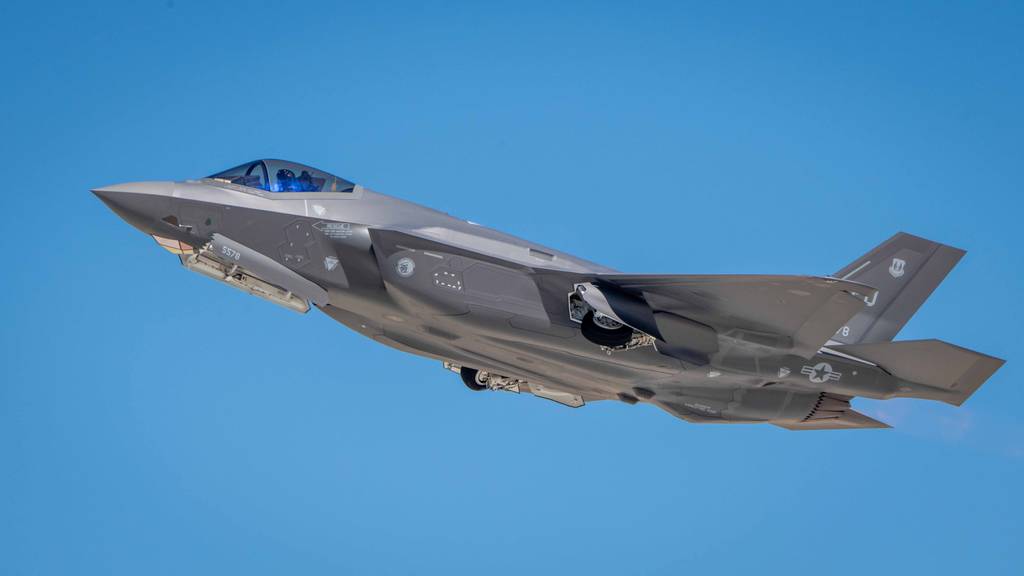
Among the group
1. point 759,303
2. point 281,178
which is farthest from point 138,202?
point 759,303

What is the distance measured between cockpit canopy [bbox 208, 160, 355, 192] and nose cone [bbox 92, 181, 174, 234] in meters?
1.15

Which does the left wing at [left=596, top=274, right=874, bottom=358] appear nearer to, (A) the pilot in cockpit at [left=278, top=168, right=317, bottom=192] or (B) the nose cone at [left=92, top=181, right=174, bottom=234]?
(A) the pilot in cockpit at [left=278, top=168, right=317, bottom=192]

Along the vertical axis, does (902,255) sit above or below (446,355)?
above

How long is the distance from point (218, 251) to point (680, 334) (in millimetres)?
7914

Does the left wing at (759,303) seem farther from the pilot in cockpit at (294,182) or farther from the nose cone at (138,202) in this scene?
the nose cone at (138,202)

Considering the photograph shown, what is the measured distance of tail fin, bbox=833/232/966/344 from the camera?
24500mm

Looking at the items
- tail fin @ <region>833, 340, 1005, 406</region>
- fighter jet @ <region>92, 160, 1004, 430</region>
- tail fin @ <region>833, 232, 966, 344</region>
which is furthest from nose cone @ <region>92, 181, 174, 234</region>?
tail fin @ <region>833, 232, 966, 344</region>

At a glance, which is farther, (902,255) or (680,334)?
(902,255)

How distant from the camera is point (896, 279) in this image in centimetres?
2458

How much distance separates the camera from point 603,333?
21.8m

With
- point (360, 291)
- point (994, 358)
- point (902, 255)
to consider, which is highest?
point (902, 255)

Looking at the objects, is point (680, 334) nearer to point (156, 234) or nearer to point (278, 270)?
point (278, 270)

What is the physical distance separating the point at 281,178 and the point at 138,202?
2445mm

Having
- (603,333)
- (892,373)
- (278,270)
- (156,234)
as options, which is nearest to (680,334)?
(603,333)
